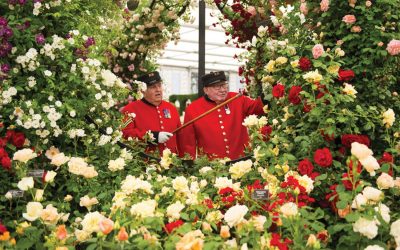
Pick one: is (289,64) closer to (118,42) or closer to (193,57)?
(118,42)

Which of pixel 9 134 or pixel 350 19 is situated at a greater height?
pixel 350 19

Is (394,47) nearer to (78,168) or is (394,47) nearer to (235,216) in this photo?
(235,216)

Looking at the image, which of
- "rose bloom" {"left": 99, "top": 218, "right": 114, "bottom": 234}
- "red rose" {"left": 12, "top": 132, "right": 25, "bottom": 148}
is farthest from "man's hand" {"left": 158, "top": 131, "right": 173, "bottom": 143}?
"rose bloom" {"left": 99, "top": 218, "right": 114, "bottom": 234}

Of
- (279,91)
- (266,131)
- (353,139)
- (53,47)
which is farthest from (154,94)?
(353,139)

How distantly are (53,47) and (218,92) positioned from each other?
1.79 m

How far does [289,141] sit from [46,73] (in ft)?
3.95

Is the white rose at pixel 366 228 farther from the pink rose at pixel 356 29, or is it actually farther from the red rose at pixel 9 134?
the red rose at pixel 9 134

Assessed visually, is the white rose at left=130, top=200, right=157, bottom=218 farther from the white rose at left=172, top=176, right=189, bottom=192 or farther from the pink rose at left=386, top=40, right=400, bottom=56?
the pink rose at left=386, top=40, right=400, bottom=56

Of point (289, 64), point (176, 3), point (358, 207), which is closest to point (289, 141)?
point (289, 64)

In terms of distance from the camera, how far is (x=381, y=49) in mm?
2600

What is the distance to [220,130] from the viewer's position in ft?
14.4

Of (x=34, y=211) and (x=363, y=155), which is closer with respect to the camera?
(x=363, y=155)

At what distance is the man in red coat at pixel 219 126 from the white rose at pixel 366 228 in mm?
2619

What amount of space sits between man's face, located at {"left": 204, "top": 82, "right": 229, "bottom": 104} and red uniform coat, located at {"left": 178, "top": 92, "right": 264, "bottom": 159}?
0.24 feet
